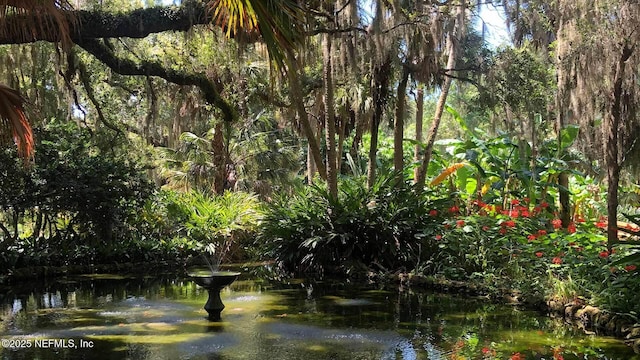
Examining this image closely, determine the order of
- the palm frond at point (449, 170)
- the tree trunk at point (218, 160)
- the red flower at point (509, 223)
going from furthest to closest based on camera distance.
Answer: the tree trunk at point (218, 160), the palm frond at point (449, 170), the red flower at point (509, 223)

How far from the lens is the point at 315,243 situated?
412 inches

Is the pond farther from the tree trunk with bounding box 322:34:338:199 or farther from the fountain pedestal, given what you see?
the tree trunk with bounding box 322:34:338:199

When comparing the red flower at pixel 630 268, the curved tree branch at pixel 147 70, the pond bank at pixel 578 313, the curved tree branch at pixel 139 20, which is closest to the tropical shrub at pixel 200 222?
the curved tree branch at pixel 147 70

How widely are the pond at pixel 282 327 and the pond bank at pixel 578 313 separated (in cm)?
20

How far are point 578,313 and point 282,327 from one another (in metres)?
3.32

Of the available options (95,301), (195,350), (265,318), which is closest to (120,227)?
(95,301)

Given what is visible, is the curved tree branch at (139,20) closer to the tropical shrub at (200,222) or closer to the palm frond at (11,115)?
the palm frond at (11,115)

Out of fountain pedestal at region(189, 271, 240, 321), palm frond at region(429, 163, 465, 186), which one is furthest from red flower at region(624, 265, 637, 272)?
palm frond at region(429, 163, 465, 186)

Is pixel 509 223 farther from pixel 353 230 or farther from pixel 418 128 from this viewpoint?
pixel 418 128

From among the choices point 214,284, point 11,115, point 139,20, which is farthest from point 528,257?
point 11,115

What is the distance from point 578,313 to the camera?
6590 mm

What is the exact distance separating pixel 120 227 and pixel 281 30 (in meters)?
9.77

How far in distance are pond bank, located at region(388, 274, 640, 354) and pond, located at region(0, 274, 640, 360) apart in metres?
0.20

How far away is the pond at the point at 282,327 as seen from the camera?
5.25 m
